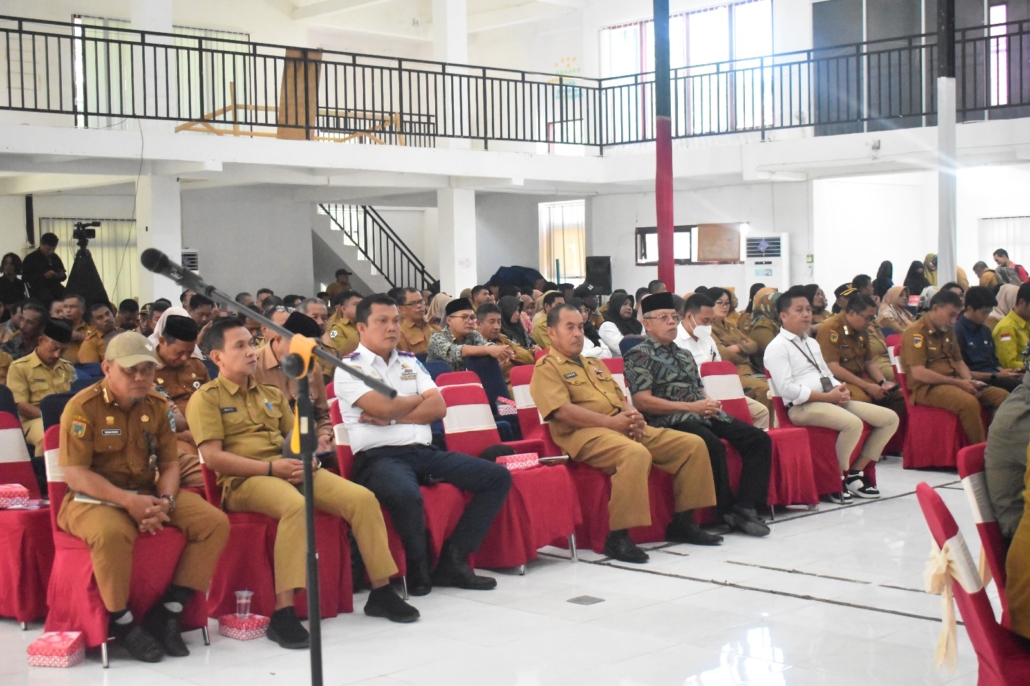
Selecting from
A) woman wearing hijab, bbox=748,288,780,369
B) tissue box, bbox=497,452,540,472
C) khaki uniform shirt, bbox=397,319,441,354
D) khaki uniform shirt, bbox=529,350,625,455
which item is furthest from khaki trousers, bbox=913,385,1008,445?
tissue box, bbox=497,452,540,472

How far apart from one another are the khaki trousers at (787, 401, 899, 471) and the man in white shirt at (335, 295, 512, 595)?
2.58 meters

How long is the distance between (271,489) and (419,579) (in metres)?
0.90

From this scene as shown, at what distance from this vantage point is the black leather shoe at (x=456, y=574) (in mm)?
5348

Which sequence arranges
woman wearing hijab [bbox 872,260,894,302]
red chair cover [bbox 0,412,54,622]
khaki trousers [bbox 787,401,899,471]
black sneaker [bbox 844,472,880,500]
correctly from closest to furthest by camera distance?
red chair cover [bbox 0,412,54,622], khaki trousers [bbox 787,401,899,471], black sneaker [bbox 844,472,880,500], woman wearing hijab [bbox 872,260,894,302]

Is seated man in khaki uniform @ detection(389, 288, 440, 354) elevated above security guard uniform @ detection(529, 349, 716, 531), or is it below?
above

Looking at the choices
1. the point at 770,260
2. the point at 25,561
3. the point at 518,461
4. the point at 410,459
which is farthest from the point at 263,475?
the point at 770,260

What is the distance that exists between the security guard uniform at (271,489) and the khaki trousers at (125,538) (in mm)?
120

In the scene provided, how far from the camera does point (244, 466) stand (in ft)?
15.9

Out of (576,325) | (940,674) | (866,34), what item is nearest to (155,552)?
(576,325)

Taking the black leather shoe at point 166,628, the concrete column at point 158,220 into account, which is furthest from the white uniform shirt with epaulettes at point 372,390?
the concrete column at point 158,220

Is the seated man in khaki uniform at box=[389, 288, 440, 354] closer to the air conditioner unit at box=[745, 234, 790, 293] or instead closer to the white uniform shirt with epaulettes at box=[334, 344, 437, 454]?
the white uniform shirt with epaulettes at box=[334, 344, 437, 454]

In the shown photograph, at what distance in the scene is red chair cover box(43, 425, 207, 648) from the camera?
14.3ft

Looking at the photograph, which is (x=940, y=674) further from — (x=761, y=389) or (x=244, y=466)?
(x=761, y=389)

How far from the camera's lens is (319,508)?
→ 16.3 feet
